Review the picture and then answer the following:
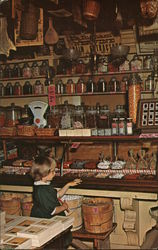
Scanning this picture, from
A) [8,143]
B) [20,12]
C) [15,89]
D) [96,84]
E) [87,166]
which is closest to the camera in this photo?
[20,12]

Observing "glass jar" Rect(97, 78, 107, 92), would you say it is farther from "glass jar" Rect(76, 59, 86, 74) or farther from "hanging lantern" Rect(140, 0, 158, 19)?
"hanging lantern" Rect(140, 0, 158, 19)

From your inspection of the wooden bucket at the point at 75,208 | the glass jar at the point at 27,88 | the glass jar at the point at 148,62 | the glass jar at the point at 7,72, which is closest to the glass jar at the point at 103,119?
the wooden bucket at the point at 75,208

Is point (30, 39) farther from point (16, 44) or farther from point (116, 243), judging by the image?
point (116, 243)

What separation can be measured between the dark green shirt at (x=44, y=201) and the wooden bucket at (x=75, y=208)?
0.62 meters

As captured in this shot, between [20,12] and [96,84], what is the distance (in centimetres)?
203

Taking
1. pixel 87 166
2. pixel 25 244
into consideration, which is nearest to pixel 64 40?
pixel 87 166

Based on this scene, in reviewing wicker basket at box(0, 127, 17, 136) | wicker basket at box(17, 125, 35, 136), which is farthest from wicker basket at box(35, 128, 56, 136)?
wicker basket at box(0, 127, 17, 136)

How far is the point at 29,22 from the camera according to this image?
3607 mm

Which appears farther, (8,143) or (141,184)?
(8,143)

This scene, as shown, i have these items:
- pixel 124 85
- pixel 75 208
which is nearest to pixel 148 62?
pixel 124 85

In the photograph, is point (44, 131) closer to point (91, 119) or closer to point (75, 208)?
point (91, 119)

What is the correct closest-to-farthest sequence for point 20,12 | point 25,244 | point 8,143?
point 25,244 < point 20,12 < point 8,143

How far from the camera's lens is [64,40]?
5.66 metres

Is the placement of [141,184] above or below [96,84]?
below
